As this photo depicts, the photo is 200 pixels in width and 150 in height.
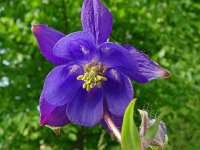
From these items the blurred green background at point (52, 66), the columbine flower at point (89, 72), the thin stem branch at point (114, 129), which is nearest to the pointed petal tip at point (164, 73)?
the columbine flower at point (89, 72)

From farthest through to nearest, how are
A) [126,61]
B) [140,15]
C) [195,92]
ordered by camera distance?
1. [195,92]
2. [140,15]
3. [126,61]

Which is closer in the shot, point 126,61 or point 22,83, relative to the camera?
point 126,61

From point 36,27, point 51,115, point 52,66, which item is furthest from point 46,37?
point 52,66

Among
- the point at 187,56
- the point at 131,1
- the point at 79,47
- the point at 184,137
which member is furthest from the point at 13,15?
the point at 184,137

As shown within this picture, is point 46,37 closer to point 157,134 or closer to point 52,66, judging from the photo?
point 157,134

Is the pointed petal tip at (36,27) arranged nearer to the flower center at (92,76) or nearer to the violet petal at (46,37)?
the violet petal at (46,37)

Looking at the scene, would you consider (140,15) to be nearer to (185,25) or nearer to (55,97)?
(185,25)
